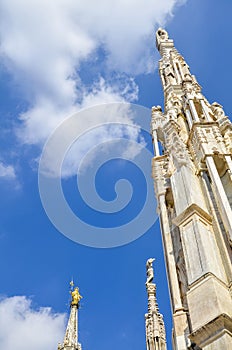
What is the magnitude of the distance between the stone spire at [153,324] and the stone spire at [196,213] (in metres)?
2.16

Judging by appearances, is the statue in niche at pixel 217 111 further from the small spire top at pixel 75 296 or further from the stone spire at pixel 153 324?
the small spire top at pixel 75 296

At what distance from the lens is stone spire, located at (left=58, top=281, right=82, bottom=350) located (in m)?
38.3

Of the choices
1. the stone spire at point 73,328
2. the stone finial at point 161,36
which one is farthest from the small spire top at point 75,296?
the stone finial at point 161,36

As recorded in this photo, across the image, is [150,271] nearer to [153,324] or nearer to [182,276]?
[153,324]

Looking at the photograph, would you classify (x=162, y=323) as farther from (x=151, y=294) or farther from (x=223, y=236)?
(x=223, y=236)

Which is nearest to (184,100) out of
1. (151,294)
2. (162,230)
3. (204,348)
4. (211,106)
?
(211,106)

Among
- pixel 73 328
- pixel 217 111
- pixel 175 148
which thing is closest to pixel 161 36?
pixel 217 111

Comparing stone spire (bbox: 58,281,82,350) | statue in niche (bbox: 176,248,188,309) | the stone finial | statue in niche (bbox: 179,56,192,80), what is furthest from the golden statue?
statue in niche (bbox: 176,248,188,309)

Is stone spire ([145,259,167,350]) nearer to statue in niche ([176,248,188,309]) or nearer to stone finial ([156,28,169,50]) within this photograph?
statue in niche ([176,248,188,309])

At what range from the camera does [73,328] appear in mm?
41062

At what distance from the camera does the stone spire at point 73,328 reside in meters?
38.3

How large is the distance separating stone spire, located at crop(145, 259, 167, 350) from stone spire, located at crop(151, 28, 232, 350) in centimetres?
216

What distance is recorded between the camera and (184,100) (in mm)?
16109

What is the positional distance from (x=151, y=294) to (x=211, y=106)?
670cm
